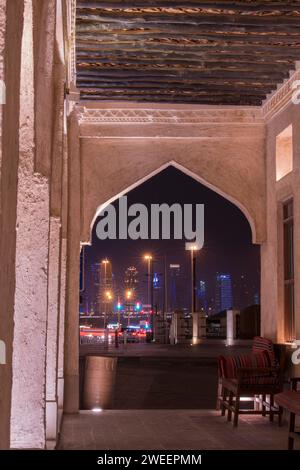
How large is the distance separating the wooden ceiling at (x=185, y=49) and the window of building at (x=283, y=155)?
25.0 inches

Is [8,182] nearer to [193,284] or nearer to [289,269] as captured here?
[289,269]

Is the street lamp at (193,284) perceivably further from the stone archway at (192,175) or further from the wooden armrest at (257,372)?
the wooden armrest at (257,372)

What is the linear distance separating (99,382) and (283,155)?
7536mm

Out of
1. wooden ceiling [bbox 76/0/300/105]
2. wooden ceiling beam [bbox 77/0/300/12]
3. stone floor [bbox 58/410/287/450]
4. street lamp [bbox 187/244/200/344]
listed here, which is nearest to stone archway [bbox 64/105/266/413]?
wooden ceiling [bbox 76/0/300/105]

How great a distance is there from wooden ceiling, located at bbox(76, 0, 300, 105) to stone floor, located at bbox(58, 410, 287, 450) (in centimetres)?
402

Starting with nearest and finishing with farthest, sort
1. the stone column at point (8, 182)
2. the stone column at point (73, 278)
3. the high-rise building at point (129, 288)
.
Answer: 1. the stone column at point (8, 182)
2. the stone column at point (73, 278)
3. the high-rise building at point (129, 288)

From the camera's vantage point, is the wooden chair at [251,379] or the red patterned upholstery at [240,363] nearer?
the wooden chair at [251,379]

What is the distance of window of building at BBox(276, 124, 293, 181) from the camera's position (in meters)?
9.58

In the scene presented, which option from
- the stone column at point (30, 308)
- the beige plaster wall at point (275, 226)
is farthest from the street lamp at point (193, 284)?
the stone column at point (30, 308)

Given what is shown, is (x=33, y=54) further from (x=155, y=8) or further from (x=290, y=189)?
(x=290, y=189)

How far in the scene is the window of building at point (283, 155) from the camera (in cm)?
958

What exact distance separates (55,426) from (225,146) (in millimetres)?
4978

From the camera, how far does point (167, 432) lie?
304 inches

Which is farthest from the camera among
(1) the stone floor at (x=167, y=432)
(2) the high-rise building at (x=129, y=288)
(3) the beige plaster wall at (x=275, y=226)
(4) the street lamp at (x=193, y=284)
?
(2) the high-rise building at (x=129, y=288)
